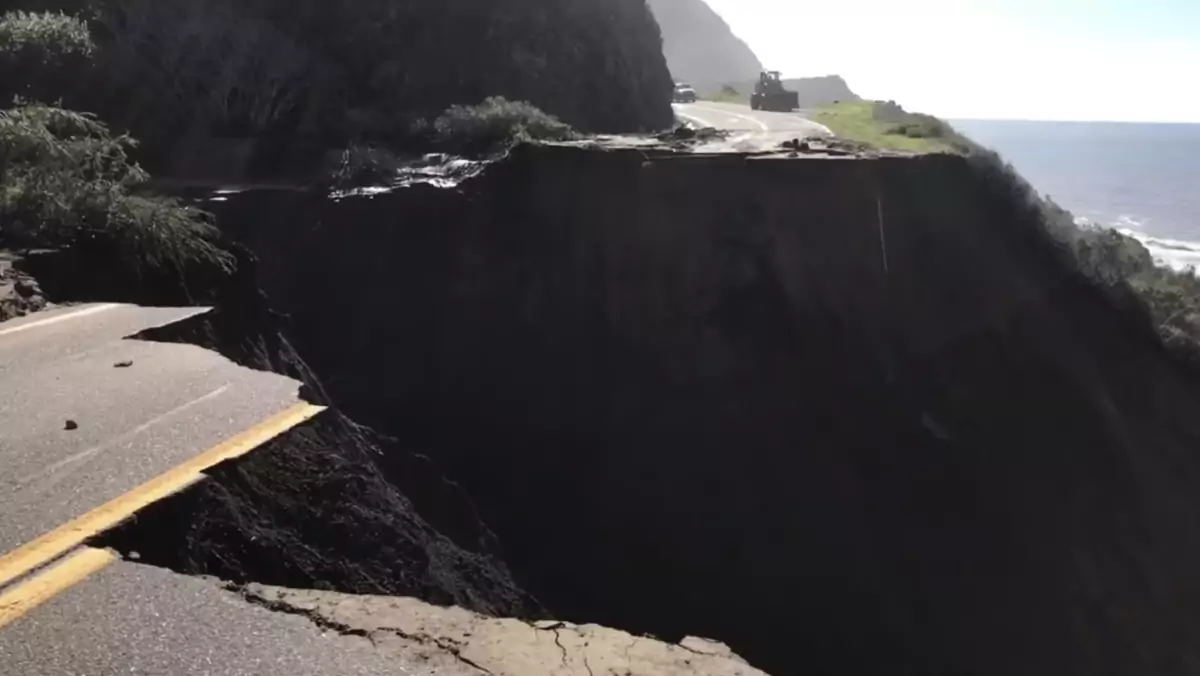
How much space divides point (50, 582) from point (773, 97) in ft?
127

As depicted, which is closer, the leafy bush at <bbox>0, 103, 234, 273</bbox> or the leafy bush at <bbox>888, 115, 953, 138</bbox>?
the leafy bush at <bbox>0, 103, 234, 273</bbox>

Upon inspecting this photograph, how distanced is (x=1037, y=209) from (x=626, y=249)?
8.01 meters

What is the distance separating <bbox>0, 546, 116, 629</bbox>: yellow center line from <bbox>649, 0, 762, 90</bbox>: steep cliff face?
6051 inches

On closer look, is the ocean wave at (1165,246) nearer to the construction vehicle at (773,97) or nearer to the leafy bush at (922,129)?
the construction vehicle at (773,97)

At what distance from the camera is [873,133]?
24.4 meters

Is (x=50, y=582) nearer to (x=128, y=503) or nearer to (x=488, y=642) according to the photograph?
(x=128, y=503)

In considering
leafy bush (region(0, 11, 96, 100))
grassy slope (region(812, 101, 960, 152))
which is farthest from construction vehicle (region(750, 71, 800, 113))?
leafy bush (region(0, 11, 96, 100))

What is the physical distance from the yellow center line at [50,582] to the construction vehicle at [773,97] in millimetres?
36202

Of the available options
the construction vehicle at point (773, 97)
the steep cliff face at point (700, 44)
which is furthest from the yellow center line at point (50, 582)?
the steep cliff face at point (700, 44)

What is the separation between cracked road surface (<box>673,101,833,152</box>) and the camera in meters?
21.4

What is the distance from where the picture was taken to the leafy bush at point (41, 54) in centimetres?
2027

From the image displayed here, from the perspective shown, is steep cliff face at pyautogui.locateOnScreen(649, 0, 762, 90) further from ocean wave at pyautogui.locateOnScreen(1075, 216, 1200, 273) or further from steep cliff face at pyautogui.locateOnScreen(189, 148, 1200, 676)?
steep cliff face at pyautogui.locateOnScreen(189, 148, 1200, 676)

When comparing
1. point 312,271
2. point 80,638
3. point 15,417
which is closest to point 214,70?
point 312,271

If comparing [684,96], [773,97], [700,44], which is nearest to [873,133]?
[773,97]
